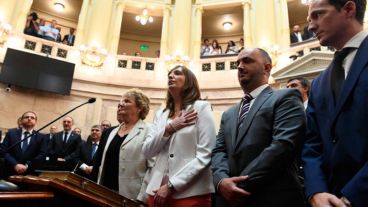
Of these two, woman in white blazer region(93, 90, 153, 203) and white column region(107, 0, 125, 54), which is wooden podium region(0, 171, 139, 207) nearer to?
woman in white blazer region(93, 90, 153, 203)

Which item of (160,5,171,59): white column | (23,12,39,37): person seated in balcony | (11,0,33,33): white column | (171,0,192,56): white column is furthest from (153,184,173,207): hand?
(23,12,39,37): person seated in balcony

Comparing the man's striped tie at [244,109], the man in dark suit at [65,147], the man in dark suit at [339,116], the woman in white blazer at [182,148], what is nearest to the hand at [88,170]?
the man in dark suit at [65,147]

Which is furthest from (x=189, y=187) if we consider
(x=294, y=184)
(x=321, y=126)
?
(x=321, y=126)

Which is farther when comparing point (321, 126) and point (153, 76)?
point (153, 76)

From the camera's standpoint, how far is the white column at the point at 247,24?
9.30 meters

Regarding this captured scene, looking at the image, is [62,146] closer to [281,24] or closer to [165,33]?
[165,33]

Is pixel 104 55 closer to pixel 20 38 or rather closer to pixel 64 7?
pixel 20 38

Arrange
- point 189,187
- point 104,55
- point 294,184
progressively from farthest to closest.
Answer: point 104,55
point 189,187
point 294,184

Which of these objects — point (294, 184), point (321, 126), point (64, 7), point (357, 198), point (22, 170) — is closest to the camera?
point (357, 198)

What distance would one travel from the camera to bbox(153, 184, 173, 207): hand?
1693mm

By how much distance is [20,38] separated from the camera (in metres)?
8.25

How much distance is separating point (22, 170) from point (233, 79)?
619 cm

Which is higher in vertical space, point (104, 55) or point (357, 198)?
point (104, 55)

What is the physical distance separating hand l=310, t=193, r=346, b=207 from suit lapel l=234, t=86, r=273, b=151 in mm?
504
